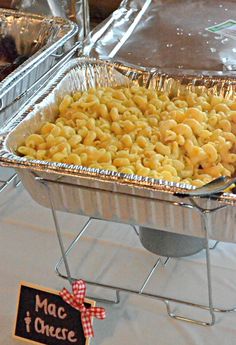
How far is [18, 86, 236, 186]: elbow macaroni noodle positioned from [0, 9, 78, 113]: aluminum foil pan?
12 cm

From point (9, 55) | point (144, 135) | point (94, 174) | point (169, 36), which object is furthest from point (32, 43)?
point (94, 174)

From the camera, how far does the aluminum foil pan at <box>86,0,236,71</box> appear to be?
1072 mm

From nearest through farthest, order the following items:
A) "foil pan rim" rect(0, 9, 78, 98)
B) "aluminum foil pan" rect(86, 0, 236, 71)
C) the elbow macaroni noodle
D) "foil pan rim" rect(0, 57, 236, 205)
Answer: "foil pan rim" rect(0, 57, 236, 205) → the elbow macaroni noodle → "foil pan rim" rect(0, 9, 78, 98) → "aluminum foil pan" rect(86, 0, 236, 71)

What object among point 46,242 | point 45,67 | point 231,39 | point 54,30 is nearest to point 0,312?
point 46,242

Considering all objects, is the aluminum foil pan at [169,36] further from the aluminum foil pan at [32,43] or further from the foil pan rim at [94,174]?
the foil pan rim at [94,174]

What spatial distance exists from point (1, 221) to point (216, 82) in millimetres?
392

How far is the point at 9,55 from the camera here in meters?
1.13

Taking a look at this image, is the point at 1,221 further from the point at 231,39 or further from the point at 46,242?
the point at 231,39

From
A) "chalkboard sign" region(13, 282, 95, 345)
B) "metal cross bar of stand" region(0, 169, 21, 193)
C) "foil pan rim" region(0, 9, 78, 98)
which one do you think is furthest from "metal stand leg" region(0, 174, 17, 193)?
"chalkboard sign" region(13, 282, 95, 345)

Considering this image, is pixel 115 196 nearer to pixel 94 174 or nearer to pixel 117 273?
pixel 94 174

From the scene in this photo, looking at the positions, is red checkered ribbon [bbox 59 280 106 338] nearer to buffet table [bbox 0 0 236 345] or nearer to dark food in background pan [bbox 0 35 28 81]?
buffet table [bbox 0 0 236 345]

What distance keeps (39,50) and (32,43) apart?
0.49 feet

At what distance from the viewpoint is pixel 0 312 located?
695 mm

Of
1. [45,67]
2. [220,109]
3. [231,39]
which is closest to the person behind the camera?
[220,109]
